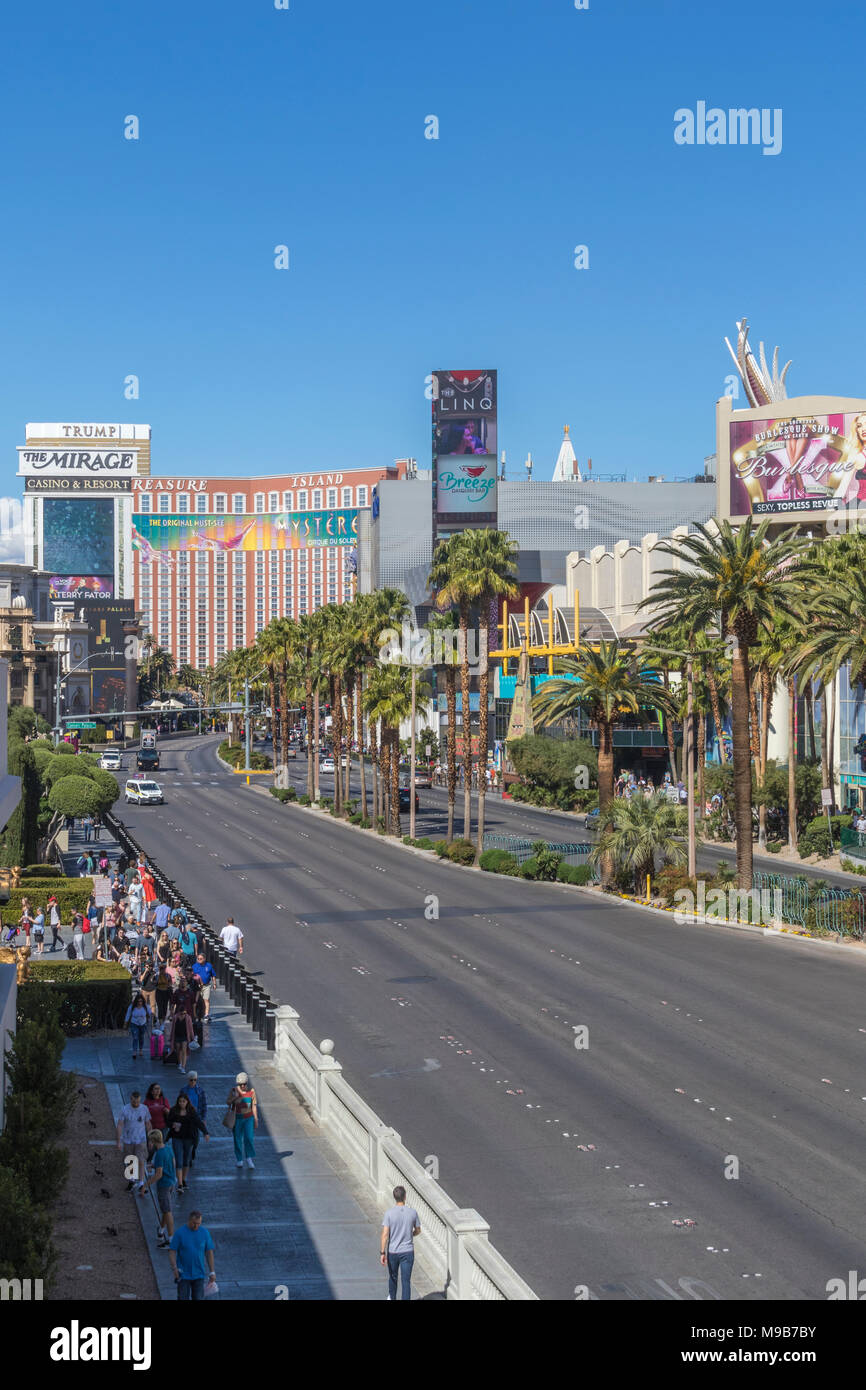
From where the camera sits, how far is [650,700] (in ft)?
176

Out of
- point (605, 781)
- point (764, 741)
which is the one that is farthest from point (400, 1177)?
point (764, 741)

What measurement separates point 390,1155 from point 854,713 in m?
59.2

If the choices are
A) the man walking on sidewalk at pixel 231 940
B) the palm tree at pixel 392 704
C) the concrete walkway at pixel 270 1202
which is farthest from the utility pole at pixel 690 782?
the palm tree at pixel 392 704

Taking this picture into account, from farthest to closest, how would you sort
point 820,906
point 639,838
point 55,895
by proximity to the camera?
point 639,838 < point 55,895 < point 820,906

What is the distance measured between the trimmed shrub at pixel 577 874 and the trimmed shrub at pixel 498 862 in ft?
10.5

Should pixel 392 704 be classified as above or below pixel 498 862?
above

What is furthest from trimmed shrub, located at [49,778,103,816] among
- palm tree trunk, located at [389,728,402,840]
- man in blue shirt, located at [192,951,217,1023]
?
man in blue shirt, located at [192,951,217,1023]

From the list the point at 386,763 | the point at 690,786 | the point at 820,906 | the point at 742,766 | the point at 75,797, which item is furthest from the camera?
the point at 386,763

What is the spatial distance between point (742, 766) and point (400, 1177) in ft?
99.0

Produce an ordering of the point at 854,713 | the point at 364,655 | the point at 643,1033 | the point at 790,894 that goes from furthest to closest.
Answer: the point at 364,655 < the point at 854,713 < the point at 790,894 < the point at 643,1033

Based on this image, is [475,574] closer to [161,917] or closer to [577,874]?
[577,874]

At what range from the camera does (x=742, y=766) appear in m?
46.0
